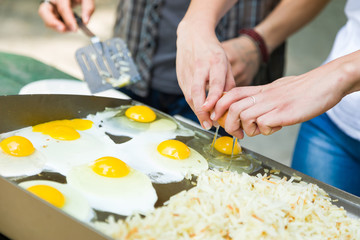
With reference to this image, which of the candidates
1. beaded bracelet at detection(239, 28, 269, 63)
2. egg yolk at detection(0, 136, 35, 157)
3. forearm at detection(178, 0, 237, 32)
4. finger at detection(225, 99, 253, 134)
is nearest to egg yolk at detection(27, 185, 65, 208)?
egg yolk at detection(0, 136, 35, 157)

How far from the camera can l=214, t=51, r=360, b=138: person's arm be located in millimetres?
1278

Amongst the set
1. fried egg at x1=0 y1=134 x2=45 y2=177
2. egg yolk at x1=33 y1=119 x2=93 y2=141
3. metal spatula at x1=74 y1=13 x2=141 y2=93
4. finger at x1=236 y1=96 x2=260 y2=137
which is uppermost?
finger at x1=236 y1=96 x2=260 y2=137

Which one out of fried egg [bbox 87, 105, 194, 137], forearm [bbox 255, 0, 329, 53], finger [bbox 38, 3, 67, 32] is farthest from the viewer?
forearm [bbox 255, 0, 329, 53]

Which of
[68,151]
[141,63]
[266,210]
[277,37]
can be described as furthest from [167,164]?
[277,37]

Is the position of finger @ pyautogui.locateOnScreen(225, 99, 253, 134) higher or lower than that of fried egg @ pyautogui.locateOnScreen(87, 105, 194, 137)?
higher

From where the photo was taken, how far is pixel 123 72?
206cm

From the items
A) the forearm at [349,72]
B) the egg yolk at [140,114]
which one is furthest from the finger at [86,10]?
the forearm at [349,72]

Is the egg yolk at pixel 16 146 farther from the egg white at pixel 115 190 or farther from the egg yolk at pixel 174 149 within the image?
the egg yolk at pixel 174 149

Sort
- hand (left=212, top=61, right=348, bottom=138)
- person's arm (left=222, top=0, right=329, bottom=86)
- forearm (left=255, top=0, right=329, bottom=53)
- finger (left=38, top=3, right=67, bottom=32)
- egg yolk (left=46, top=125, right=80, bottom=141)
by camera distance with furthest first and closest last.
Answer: forearm (left=255, top=0, right=329, bottom=53) < person's arm (left=222, top=0, right=329, bottom=86) < finger (left=38, top=3, right=67, bottom=32) < egg yolk (left=46, top=125, right=80, bottom=141) < hand (left=212, top=61, right=348, bottom=138)

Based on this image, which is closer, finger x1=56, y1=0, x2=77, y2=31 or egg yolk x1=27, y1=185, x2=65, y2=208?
egg yolk x1=27, y1=185, x2=65, y2=208

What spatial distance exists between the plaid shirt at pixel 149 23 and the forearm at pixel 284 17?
3.8 inches

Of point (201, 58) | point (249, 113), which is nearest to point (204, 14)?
point (201, 58)

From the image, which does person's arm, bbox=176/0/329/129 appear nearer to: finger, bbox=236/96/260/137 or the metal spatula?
finger, bbox=236/96/260/137

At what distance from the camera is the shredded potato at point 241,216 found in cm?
119
